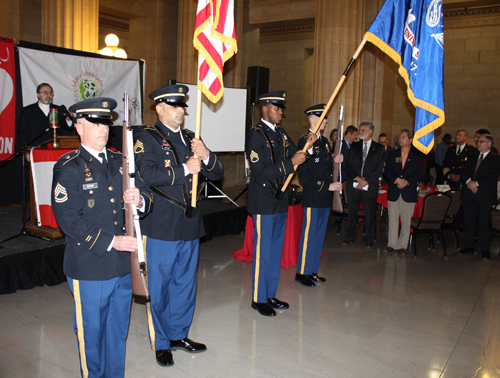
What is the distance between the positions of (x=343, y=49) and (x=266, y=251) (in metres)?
6.52

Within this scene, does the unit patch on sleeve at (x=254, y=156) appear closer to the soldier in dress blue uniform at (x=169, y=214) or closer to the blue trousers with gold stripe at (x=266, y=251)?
the blue trousers with gold stripe at (x=266, y=251)

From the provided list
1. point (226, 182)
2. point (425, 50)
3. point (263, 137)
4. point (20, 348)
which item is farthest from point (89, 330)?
point (226, 182)

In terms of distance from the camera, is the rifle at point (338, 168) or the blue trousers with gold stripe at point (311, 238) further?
the rifle at point (338, 168)

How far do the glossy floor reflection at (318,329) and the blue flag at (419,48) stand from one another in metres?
1.68

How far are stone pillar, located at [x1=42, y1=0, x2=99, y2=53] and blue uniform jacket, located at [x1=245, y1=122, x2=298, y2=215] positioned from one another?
6.25 meters

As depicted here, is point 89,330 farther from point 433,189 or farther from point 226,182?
point 226,182

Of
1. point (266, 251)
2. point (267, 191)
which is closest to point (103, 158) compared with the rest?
point (267, 191)

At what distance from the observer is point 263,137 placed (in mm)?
3930

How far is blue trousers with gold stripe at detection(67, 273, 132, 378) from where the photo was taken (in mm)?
2383

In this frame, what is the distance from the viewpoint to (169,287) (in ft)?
10.5

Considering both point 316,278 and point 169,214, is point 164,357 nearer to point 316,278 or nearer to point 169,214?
point 169,214

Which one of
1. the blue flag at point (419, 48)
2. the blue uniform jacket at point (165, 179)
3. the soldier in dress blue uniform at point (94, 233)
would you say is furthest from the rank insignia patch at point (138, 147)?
the blue flag at point (419, 48)

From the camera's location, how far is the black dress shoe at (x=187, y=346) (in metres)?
3.26

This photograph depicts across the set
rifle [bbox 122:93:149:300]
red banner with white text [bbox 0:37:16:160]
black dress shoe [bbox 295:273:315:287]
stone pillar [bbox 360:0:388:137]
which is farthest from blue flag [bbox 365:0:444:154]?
stone pillar [bbox 360:0:388:137]
